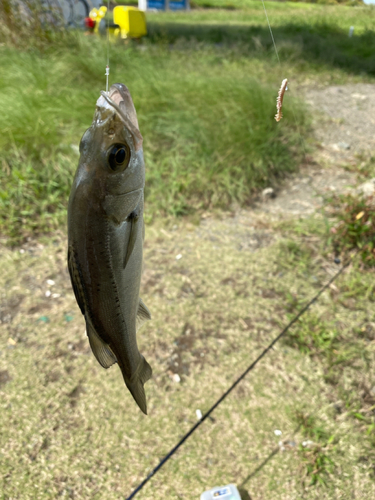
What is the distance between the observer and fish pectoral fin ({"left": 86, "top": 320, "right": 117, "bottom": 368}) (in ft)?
3.07

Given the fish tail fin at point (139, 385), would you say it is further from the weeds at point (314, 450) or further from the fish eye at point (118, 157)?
the weeds at point (314, 450)

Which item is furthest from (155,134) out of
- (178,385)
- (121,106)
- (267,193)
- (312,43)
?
(312,43)

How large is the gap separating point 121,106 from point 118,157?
114 mm

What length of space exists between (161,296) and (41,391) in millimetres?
1099

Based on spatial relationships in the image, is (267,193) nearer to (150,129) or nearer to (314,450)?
(150,129)

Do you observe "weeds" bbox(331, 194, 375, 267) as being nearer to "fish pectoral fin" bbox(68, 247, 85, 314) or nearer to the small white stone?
the small white stone

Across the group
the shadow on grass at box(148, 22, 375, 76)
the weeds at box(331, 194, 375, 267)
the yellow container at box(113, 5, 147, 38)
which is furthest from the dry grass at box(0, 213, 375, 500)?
the yellow container at box(113, 5, 147, 38)

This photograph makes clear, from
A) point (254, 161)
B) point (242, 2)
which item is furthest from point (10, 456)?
point (242, 2)

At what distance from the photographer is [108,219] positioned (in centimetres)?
83

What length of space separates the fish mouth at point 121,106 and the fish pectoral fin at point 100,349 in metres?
0.44

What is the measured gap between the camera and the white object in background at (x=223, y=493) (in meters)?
1.88

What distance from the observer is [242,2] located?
915 inches

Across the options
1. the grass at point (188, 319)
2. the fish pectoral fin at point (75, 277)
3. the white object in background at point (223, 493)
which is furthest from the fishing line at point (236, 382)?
the fish pectoral fin at point (75, 277)

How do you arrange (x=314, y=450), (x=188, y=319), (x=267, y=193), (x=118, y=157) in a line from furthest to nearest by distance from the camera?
1. (x=267, y=193)
2. (x=188, y=319)
3. (x=314, y=450)
4. (x=118, y=157)
